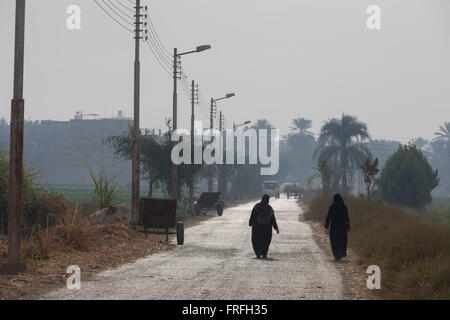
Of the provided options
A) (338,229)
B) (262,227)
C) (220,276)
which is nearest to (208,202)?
(262,227)

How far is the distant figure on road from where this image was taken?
1973 centimetres

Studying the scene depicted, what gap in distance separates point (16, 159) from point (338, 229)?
29.9 ft

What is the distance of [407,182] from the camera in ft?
209

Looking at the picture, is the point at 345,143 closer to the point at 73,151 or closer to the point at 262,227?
the point at 262,227

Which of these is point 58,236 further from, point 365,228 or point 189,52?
point 189,52

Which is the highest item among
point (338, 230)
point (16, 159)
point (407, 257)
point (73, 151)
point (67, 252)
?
point (73, 151)

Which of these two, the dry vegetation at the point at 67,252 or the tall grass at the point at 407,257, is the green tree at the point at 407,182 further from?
the dry vegetation at the point at 67,252

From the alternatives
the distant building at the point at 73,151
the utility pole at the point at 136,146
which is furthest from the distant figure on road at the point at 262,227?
the distant building at the point at 73,151

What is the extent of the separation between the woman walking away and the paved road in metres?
0.48

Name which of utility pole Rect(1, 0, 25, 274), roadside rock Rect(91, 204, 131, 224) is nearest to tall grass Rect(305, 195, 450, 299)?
utility pole Rect(1, 0, 25, 274)

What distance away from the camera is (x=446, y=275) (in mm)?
12102

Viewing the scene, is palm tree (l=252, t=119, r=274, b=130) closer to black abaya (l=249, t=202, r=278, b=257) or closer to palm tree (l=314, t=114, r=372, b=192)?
palm tree (l=314, t=114, r=372, b=192)
